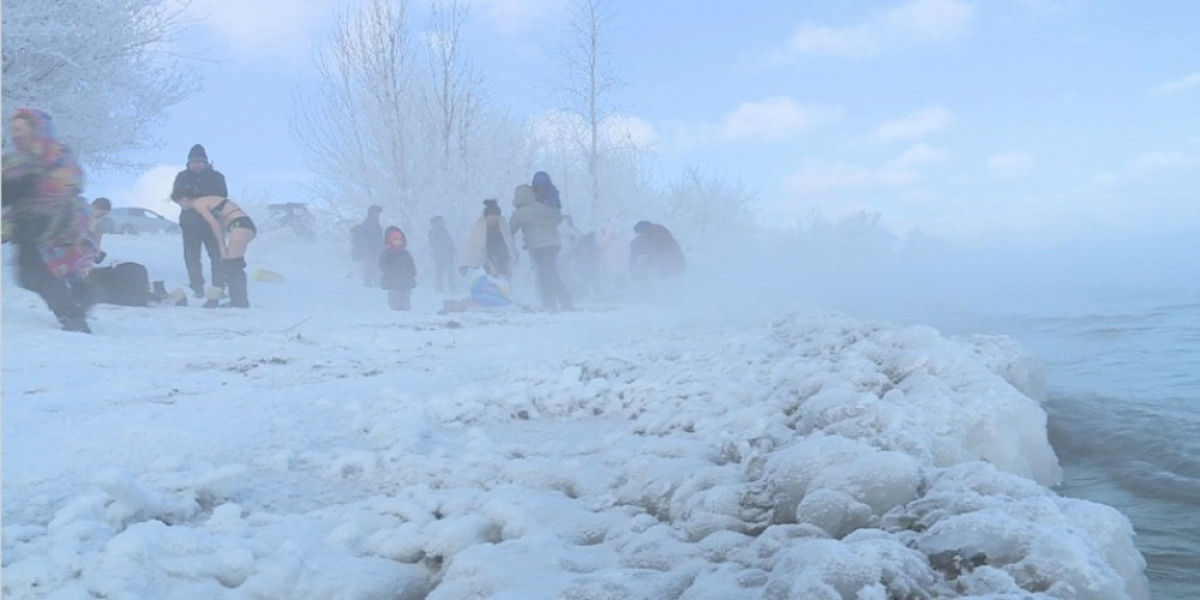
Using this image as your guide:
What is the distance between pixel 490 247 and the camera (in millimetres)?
10992

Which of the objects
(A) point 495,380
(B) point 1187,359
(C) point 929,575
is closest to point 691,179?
(B) point 1187,359

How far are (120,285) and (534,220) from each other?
4.77 metres

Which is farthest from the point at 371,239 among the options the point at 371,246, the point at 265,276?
the point at 265,276

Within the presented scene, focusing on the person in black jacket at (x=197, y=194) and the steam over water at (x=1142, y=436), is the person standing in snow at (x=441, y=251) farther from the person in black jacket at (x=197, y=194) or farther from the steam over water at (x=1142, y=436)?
the steam over water at (x=1142, y=436)

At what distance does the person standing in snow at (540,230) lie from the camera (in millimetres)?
10258

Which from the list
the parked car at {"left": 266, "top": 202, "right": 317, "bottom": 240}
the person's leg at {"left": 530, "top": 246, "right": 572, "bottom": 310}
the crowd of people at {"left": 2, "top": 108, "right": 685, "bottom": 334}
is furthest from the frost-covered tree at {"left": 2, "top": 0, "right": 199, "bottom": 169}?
the parked car at {"left": 266, "top": 202, "right": 317, "bottom": 240}

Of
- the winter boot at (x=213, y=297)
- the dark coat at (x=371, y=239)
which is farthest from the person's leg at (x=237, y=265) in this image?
the dark coat at (x=371, y=239)

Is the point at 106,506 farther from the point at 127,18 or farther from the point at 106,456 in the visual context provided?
the point at 127,18

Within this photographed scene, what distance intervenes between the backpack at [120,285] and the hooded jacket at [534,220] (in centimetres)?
435

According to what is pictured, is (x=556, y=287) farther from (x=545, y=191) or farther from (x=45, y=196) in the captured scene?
(x=45, y=196)

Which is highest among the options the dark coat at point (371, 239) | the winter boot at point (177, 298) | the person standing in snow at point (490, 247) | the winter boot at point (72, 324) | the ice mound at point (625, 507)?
the dark coat at point (371, 239)

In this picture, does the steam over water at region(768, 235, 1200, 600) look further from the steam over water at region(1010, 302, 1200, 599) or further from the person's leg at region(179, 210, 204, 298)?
the person's leg at region(179, 210, 204, 298)

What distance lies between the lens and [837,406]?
2908mm

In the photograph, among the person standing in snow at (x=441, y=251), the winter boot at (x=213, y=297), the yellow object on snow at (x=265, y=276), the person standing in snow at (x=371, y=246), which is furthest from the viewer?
the person standing in snow at (x=441, y=251)
